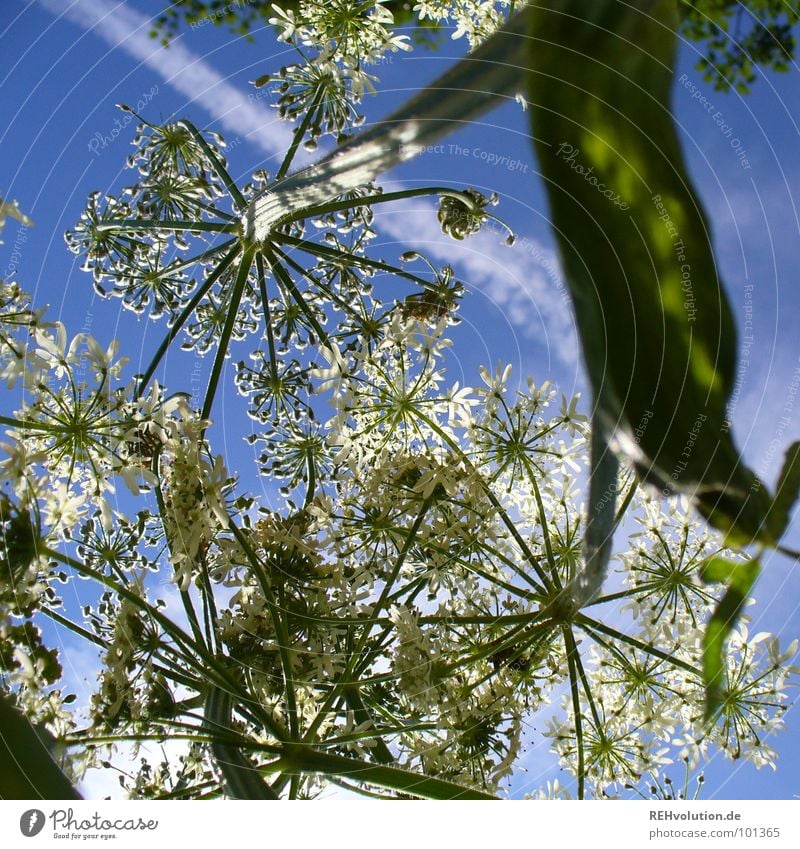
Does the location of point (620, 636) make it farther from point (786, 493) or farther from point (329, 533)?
point (329, 533)

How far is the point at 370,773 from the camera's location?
46.4 inches

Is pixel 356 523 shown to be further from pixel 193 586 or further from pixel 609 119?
pixel 609 119

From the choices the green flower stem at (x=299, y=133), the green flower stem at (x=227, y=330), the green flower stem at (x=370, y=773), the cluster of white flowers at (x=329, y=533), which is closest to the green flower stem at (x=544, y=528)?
the cluster of white flowers at (x=329, y=533)

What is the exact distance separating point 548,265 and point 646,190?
0.22 metres

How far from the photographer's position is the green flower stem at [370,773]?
1.17 metres

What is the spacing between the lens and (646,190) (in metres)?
1.23

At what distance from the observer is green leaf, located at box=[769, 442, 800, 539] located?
4.42ft

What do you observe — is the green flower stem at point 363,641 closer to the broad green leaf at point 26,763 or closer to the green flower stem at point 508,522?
the green flower stem at point 508,522

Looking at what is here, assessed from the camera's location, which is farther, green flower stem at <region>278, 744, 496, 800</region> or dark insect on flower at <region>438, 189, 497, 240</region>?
dark insect on flower at <region>438, 189, 497, 240</region>

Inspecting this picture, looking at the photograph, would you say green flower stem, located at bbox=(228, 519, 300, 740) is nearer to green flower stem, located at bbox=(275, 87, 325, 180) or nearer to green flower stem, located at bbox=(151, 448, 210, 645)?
green flower stem, located at bbox=(151, 448, 210, 645)

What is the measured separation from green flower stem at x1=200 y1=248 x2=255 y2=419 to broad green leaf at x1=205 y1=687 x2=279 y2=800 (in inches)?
20.1

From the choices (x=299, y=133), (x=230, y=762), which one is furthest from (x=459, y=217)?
(x=230, y=762)

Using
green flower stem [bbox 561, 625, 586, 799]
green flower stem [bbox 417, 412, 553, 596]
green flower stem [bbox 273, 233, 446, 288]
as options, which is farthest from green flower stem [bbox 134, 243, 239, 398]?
green flower stem [bbox 561, 625, 586, 799]
